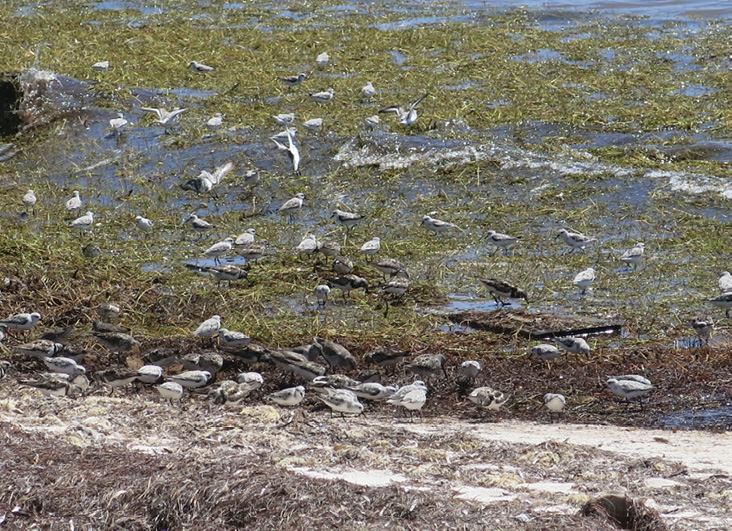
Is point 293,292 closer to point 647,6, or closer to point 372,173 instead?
point 372,173

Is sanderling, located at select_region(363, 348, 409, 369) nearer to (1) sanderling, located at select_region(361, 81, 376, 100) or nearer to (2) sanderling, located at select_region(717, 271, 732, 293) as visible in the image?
(2) sanderling, located at select_region(717, 271, 732, 293)

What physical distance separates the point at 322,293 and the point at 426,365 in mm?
2197

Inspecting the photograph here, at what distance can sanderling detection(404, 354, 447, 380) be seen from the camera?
9.02 m

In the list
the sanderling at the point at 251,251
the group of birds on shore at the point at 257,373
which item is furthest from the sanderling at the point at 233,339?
the sanderling at the point at 251,251

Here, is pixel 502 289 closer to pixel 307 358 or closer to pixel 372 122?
pixel 307 358

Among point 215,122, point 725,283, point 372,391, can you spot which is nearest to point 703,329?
point 725,283

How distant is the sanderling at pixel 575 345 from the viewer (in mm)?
9320

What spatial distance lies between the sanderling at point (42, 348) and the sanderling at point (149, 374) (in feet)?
3.02

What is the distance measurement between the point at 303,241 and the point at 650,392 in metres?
4.58

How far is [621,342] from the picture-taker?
9.74m

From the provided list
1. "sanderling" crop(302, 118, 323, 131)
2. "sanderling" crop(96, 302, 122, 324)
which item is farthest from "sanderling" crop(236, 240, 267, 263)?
"sanderling" crop(302, 118, 323, 131)

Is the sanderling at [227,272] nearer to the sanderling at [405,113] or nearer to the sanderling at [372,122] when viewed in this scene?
the sanderling at [405,113]

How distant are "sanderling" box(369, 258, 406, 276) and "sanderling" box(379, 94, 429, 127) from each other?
4951 mm

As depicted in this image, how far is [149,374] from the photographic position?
8.88 m
